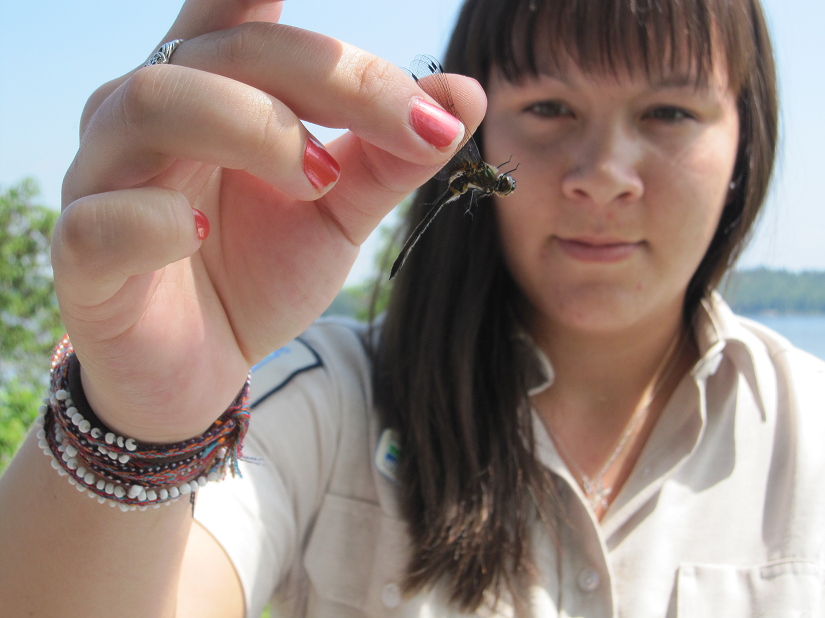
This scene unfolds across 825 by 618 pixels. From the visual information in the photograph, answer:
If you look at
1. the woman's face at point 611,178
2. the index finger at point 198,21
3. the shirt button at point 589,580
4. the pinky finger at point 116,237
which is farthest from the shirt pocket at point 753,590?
the index finger at point 198,21

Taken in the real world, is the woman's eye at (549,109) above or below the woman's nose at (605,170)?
above

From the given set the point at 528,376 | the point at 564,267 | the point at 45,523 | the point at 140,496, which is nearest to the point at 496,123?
the point at 564,267

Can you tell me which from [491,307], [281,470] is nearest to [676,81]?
[491,307]

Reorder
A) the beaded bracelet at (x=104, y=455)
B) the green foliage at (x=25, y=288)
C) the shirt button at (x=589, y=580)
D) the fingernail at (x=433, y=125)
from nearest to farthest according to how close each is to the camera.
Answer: the fingernail at (x=433, y=125) → the beaded bracelet at (x=104, y=455) → the shirt button at (x=589, y=580) → the green foliage at (x=25, y=288)

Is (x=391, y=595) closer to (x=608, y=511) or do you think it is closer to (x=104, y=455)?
(x=608, y=511)

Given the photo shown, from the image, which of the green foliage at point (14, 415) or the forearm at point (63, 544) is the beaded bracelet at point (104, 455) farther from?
the green foliage at point (14, 415)
